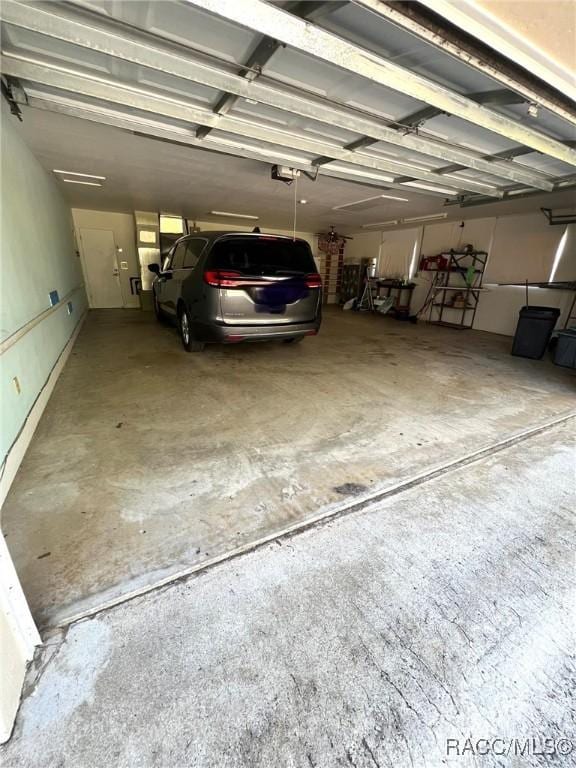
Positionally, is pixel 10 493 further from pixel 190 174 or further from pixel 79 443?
pixel 190 174

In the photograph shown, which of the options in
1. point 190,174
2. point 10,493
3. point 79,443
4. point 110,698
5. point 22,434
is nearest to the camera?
point 110,698

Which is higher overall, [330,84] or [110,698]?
[330,84]

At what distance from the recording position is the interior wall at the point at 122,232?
8312 mm

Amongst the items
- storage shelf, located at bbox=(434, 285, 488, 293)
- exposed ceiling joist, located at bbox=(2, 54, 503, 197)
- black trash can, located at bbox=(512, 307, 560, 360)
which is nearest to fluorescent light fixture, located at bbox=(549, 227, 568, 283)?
storage shelf, located at bbox=(434, 285, 488, 293)

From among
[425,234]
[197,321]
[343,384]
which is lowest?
[343,384]

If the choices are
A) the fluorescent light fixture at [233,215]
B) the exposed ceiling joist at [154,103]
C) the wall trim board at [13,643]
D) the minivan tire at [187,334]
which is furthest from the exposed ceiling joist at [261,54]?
the fluorescent light fixture at [233,215]

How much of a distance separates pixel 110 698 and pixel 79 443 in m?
1.80

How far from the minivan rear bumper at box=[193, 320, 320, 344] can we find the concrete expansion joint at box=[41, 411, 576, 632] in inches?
92.7

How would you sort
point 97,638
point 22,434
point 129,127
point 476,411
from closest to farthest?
point 97,638 < point 22,434 < point 129,127 < point 476,411

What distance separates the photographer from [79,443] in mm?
2377

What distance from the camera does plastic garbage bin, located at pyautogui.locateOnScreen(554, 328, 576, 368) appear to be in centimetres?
457

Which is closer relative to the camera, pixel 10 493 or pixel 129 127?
pixel 10 493

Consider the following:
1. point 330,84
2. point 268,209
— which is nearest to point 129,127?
point 330,84

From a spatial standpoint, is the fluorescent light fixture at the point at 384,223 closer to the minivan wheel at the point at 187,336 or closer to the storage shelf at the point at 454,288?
the storage shelf at the point at 454,288
